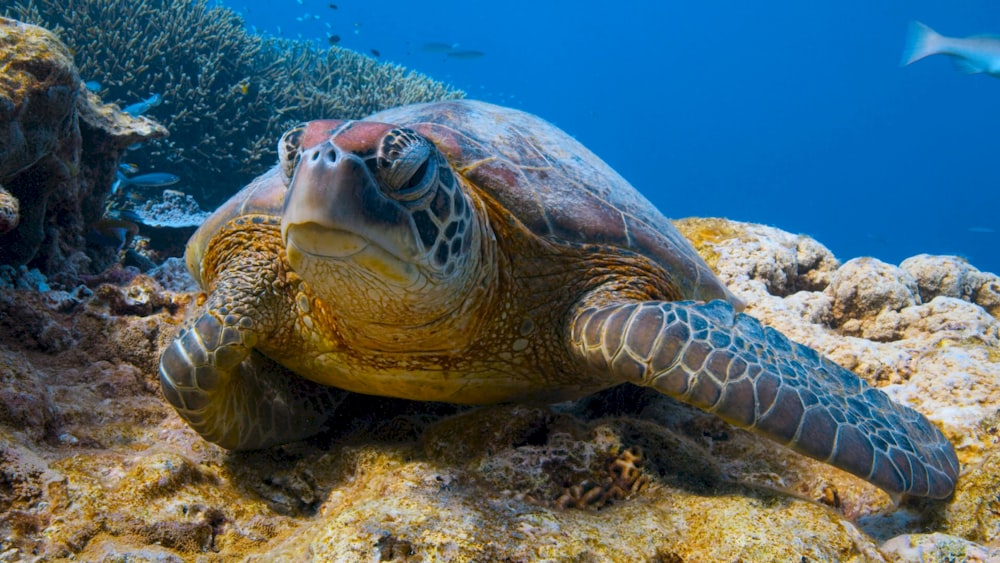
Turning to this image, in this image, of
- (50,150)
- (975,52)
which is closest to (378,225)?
(50,150)

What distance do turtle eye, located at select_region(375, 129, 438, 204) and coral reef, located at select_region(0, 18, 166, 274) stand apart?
6.58 ft

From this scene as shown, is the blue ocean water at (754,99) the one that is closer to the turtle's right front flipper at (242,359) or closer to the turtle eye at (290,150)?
the turtle's right front flipper at (242,359)

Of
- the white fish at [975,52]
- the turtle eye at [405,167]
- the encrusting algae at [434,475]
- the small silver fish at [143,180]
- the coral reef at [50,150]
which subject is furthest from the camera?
the white fish at [975,52]

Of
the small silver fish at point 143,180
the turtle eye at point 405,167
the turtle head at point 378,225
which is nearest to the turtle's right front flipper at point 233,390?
the turtle head at point 378,225

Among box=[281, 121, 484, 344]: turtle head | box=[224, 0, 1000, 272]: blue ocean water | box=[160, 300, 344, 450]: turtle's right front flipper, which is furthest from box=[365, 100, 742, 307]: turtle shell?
box=[224, 0, 1000, 272]: blue ocean water

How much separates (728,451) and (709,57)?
356 feet

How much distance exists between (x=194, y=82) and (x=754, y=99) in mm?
105216

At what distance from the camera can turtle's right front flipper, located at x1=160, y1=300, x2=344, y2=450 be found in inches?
73.0

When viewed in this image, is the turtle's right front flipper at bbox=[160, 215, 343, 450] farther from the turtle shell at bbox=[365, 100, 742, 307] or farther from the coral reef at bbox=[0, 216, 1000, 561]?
the turtle shell at bbox=[365, 100, 742, 307]

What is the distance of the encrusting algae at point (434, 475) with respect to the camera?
1.32 m

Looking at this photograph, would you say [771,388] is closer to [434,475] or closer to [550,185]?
[434,475]

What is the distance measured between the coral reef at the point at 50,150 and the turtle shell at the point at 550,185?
1.61 metres

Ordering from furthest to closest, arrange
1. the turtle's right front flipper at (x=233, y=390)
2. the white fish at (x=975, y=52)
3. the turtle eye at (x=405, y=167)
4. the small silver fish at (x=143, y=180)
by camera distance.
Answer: the white fish at (x=975, y=52), the small silver fish at (x=143, y=180), the turtle's right front flipper at (x=233, y=390), the turtle eye at (x=405, y=167)

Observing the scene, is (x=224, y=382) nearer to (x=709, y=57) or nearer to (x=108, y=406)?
(x=108, y=406)
